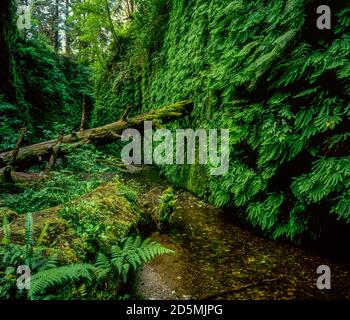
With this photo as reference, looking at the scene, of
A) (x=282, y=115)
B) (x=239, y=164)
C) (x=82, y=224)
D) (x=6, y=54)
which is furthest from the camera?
(x=6, y=54)

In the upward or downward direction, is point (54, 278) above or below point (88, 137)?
below

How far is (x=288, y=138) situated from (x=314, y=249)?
1.70 meters

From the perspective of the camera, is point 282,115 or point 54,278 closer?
point 54,278

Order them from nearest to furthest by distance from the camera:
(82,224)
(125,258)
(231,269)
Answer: (125,258) → (82,224) → (231,269)

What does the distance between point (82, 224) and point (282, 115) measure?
3312 mm

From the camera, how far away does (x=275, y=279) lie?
3697mm

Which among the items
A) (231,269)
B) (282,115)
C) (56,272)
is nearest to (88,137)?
(282,115)

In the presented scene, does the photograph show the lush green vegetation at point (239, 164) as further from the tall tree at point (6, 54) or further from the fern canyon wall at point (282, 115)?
the tall tree at point (6, 54)

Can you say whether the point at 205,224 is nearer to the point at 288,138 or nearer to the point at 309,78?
the point at 288,138

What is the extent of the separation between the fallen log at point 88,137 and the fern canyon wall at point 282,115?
1738 millimetres

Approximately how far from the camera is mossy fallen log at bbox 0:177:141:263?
10.5 ft

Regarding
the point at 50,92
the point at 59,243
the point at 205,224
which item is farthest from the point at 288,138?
the point at 50,92

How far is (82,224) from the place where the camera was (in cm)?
373

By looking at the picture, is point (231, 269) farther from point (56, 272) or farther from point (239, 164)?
point (56, 272)
